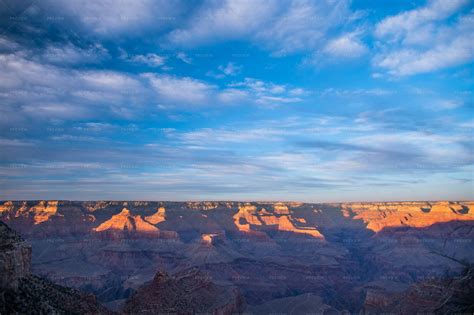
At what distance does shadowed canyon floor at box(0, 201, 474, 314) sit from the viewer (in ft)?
278

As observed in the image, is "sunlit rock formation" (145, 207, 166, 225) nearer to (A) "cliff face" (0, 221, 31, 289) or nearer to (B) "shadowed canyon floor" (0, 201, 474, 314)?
(B) "shadowed canyon floor" (0, 201, 474, 314)

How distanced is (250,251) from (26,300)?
147485 mm

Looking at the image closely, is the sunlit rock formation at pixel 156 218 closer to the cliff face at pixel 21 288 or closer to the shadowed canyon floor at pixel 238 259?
the shadowed canyon floor at pixel 238 259

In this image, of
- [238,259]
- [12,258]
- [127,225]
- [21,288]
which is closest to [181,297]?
[21,288]

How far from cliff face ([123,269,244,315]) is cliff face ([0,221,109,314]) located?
16848mm

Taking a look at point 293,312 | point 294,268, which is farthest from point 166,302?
point 294,268

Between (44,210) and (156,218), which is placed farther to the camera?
(156,218)

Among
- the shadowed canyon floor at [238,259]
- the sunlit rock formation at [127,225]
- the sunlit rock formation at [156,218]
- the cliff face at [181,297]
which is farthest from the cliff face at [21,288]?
the sunlit rock formation at [156,218]

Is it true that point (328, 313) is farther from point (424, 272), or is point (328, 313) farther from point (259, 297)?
point (424, 272)

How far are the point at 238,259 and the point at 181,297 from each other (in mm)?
86510

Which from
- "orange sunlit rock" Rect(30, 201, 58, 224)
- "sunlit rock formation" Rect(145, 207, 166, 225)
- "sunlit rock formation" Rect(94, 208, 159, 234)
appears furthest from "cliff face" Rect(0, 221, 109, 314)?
"orange sunlit rock" Rect(30, 201, 58, 224)

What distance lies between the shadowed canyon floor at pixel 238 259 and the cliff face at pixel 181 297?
0.29 meters

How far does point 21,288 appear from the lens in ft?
82.5

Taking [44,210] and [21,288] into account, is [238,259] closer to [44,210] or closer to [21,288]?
[44,210]
